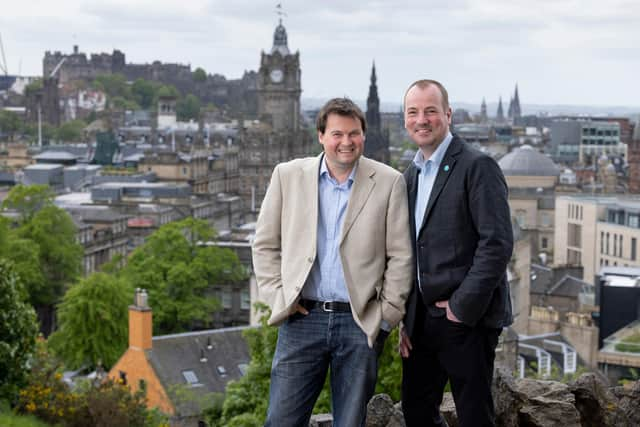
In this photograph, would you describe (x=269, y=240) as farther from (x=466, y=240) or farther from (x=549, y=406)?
(x=549, y=406)

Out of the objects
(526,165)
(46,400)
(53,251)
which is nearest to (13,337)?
(46,400)

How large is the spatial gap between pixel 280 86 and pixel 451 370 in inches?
5665

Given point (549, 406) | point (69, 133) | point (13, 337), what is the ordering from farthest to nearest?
point (69, 133)
point (13, 337)
point (549, 406)

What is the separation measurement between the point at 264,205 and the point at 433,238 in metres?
1.26

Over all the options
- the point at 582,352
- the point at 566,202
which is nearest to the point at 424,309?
the point at 582,352

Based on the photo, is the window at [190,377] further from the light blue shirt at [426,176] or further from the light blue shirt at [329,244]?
the light blue shirt at [426,176]

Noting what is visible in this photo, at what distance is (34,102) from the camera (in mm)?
196250

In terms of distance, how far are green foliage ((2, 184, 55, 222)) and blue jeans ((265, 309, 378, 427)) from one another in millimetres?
54754

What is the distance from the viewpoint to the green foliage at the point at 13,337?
21.7 m

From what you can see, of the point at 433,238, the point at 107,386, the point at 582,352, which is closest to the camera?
the point at 433,238

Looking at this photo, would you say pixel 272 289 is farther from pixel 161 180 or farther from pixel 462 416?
pixel 161 180

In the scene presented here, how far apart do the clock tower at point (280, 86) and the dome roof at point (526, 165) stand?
51999 mm

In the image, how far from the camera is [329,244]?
333 inches

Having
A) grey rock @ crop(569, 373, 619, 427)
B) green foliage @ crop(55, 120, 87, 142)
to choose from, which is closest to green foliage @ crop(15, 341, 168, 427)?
grey rock @ crop(569, 373, 619, 427)
